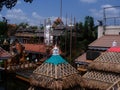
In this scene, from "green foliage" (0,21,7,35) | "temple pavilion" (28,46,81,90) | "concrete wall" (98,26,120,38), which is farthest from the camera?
"green foliage" (0,21,7,35)

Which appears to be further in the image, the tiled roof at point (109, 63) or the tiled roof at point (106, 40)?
the tiled roof at point (106, 40)

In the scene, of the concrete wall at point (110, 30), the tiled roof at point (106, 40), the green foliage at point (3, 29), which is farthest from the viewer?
the green foliage at point (3, 29)

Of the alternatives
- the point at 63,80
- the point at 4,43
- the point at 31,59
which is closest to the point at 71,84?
the point at 63,80

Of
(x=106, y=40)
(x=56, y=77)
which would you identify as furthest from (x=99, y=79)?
(x=106, y=40)

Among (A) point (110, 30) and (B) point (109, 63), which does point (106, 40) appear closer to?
(A) point (110, 30)

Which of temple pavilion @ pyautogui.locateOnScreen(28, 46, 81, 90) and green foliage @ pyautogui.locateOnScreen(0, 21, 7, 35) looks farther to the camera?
green foliage @ pyautogui.locateOnScreen(0, 21, 7, 35)

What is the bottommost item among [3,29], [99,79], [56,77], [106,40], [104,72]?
[99,79]

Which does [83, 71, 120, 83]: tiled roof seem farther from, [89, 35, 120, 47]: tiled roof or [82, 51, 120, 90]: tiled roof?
[89, 35, 120, 47]: tiled roof

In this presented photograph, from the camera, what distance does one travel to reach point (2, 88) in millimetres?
16359

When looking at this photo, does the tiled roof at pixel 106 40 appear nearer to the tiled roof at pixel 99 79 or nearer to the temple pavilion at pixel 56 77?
the tiled roof at pixel 99 79

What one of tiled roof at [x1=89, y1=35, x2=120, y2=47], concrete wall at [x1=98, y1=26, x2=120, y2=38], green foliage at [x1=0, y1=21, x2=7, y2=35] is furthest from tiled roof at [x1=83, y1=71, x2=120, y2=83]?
green foliage at [x1=0, y1=21, x2=7, y2=35]

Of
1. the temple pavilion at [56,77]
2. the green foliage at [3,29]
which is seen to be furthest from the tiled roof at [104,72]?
the green foliage at [3,29]

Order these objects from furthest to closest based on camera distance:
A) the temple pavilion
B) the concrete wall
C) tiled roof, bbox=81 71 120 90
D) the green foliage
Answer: the green foliage, the concrete wall, tiled roof, bbox=81 71 120 90, the temple pavilion

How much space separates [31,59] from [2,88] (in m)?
8.92
